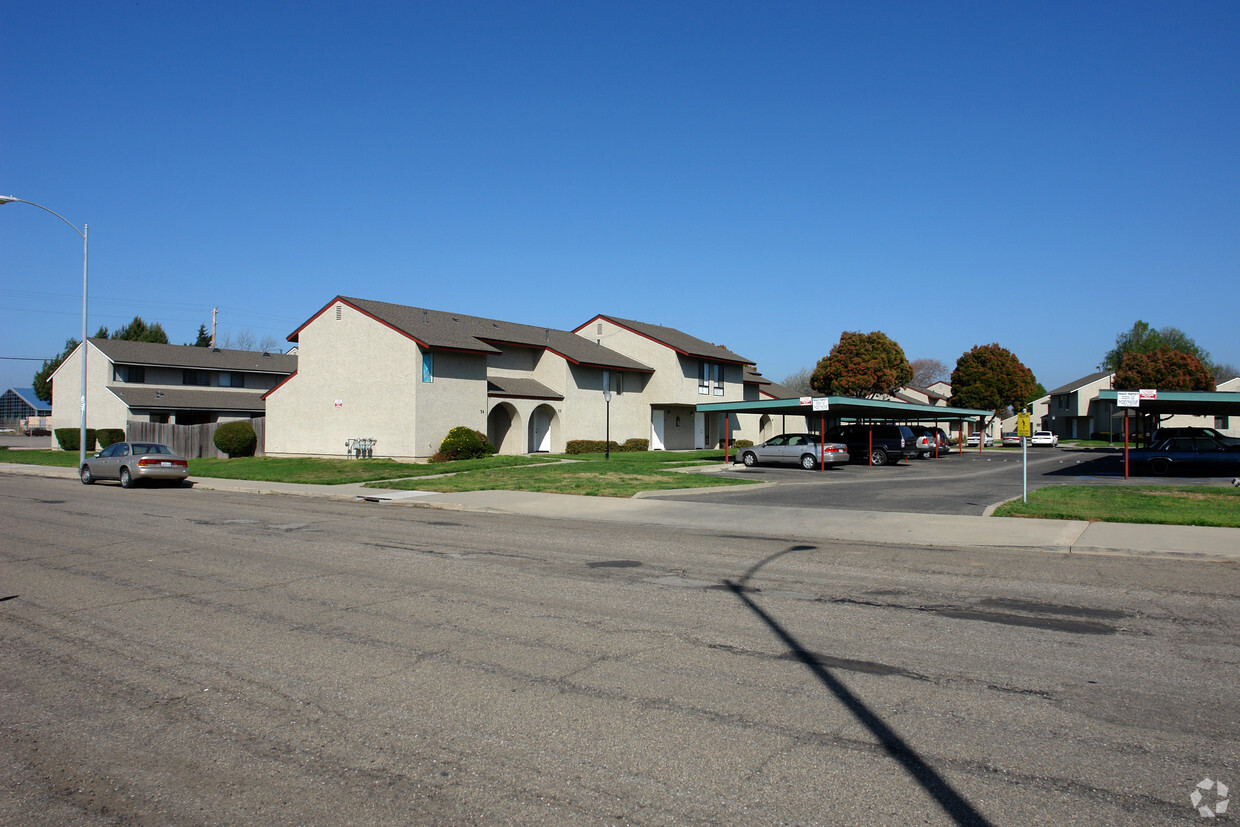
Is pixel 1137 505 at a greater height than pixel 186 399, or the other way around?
pixel 186 399

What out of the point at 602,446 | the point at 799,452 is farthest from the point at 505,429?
the point at 799,452

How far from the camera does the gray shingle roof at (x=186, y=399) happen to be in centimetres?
4941

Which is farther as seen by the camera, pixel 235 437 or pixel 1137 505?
pixel 235 437

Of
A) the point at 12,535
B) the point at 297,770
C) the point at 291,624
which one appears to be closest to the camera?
the point at 297,770

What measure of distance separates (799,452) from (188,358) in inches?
1682

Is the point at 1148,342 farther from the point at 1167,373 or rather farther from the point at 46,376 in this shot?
the point at 46,376

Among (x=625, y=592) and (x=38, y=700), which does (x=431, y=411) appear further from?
(x=38, y=700)

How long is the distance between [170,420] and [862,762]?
54.2 m

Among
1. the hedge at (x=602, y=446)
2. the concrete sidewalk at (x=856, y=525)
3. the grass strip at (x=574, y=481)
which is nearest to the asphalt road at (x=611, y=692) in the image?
the concrete sidewalk at (x=856, y=525)

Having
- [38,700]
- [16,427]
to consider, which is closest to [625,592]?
[38,700]

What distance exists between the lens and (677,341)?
4881 cm

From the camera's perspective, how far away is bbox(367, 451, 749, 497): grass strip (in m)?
22.4

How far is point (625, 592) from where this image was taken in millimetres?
8969

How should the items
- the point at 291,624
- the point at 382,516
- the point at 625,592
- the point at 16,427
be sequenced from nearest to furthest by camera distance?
the point at 291,624
the point at 625,592
the point at 382,516
the point at 16,427
